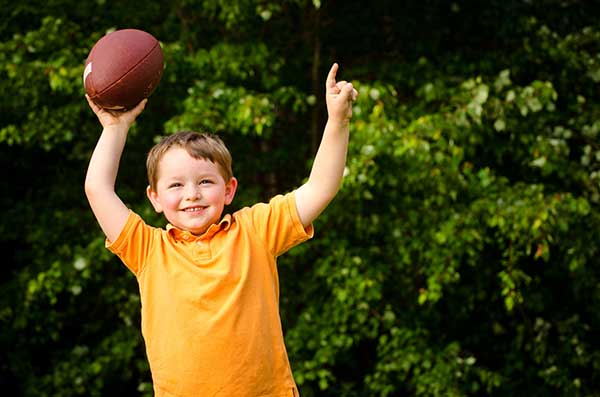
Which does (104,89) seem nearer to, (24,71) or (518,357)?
(24,71)

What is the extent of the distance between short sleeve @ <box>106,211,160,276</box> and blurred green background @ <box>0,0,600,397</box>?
2667 millimetres

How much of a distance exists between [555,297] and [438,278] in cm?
151

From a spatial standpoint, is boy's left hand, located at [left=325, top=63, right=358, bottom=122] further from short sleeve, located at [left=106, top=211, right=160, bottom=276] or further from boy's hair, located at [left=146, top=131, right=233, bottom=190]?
short sleeve, located at [left=106, top=211, right=160, bottom=276]

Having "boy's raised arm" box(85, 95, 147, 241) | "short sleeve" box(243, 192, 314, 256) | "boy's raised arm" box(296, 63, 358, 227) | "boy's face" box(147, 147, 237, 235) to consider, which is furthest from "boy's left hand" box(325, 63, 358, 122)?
"boy's raised arm" box(85, 95, 147, 241)

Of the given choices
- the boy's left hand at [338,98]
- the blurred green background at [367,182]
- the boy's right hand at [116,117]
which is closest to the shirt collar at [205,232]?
the boy's right hand at [116,117]

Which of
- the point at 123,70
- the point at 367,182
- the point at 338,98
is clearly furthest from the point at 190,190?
the point at 367,182

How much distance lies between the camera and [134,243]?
112 inches

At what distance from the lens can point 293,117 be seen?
7.02 meters

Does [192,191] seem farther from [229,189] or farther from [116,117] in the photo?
[116,117]

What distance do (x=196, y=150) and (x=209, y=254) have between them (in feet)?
1.00

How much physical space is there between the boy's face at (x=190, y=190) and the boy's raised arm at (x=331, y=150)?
0.25 meters

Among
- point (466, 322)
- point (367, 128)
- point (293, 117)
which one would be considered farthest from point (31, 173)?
point (466, 322)

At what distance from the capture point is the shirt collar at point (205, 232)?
283 centimetres

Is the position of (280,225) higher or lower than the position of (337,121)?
lower
